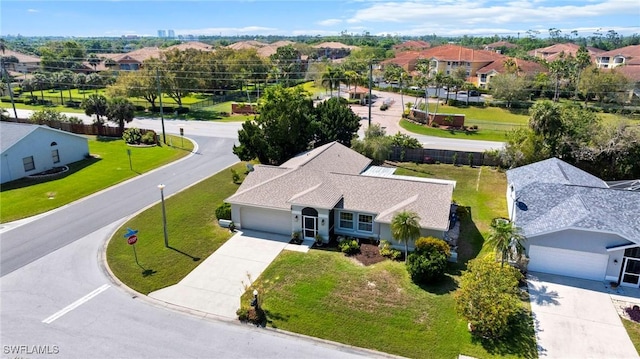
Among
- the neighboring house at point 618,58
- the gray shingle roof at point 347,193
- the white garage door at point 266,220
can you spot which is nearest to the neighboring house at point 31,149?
the gray shingle roof at point 347,193

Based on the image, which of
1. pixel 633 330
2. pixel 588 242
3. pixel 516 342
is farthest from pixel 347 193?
pixel 633 330

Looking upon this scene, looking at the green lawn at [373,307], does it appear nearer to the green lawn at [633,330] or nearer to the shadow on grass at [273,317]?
the shadow on grass at [273,317]

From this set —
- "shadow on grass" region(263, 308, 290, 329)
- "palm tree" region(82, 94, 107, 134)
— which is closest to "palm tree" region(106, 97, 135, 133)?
"palm tree" region(82, 94, 107, 134)

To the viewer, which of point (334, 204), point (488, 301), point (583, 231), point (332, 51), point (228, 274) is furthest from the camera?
point (332, 51)

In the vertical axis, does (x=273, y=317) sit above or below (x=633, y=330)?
above

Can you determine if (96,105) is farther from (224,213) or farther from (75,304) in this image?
(75,304)

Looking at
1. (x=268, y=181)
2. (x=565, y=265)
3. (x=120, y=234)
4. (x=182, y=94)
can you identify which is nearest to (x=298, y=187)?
(x=268, y=181)
